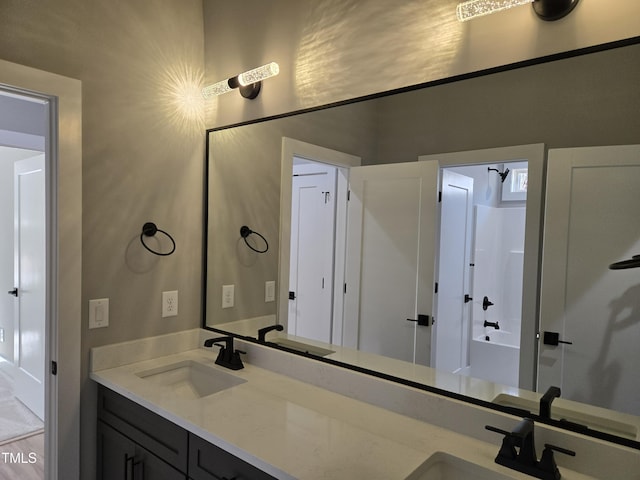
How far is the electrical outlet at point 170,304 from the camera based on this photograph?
2.01 metres

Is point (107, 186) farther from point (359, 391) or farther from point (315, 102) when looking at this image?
point (359, 391)

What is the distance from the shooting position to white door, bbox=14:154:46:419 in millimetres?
3088

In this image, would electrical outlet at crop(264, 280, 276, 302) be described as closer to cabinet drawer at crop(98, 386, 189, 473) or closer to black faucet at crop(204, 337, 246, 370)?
black faucet at crop(204, 337, 246, 370)

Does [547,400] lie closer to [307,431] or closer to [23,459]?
[307,431]

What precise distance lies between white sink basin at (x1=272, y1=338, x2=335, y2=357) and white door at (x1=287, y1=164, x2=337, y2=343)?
4cm

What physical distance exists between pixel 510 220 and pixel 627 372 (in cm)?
49

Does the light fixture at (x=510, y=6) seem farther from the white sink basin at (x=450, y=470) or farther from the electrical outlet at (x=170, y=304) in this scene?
the electrical outlet at (x=170, y=304)

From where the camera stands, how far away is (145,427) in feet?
5.12

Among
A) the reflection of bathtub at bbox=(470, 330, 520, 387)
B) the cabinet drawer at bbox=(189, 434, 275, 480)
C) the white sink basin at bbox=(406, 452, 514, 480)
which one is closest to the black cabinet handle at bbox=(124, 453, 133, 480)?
the cabinet drawer at bbox=(189, 434, 275, 480)

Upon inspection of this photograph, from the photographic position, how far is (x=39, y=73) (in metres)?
1.57

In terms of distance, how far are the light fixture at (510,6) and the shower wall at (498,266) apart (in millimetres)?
523

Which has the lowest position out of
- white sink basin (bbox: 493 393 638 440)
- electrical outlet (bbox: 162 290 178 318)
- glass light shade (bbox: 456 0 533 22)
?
white sink basin (bbox: 493 393 638 440)

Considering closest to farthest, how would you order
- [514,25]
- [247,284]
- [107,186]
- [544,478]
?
1. [544,478]
2. [514,25]
3. [107,186]
4. [247,284]

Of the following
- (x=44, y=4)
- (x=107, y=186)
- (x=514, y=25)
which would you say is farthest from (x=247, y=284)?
(x=514, y=25)
